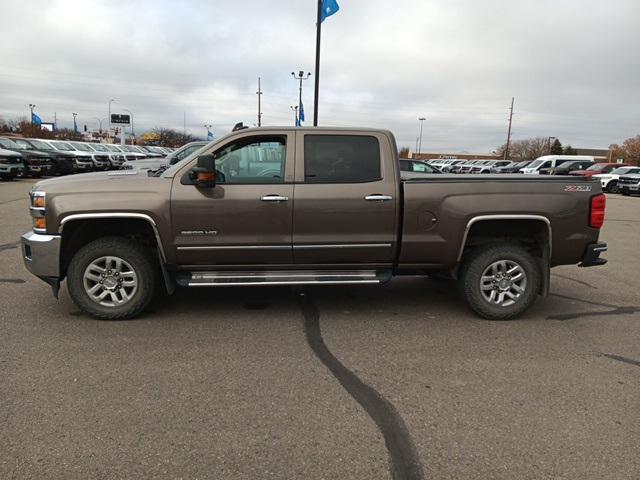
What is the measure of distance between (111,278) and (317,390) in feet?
8.26

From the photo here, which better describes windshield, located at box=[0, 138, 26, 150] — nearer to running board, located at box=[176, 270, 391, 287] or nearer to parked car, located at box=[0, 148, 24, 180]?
→ parked car, located at box=[0, 148, 24, 180]

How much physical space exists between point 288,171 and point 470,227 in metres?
1.94

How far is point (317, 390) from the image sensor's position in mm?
3598

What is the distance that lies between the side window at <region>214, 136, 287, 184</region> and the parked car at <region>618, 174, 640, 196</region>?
27766mm

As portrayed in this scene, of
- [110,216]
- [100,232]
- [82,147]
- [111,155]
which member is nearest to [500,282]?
[110,216]

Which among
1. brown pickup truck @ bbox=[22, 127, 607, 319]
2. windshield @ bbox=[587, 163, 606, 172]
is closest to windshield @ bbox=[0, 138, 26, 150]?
brown pickup truck @ bbox=[22, 127, 607, 319]

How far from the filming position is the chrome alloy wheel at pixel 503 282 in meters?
5.18

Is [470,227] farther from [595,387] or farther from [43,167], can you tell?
[43,167]

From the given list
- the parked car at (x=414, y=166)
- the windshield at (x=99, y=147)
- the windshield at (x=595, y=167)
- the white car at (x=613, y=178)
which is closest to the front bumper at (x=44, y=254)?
the parked car at (x=414, y=166)

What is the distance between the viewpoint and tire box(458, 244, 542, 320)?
5156 millimetres

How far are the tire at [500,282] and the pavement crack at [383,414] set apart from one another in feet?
5.53

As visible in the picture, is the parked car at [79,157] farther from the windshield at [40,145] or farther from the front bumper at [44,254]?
the front bumper at [44,254]

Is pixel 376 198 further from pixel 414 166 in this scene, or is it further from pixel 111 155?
pixel 111 155

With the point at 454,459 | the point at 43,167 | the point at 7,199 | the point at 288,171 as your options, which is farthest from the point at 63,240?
the point at 43,167
